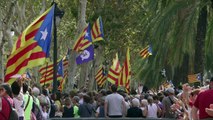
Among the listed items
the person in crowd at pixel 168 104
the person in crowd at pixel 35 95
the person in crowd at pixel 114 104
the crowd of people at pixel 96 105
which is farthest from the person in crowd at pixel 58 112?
the person in crowd at pixel 35 95

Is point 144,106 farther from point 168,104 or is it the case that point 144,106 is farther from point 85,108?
point 85,108

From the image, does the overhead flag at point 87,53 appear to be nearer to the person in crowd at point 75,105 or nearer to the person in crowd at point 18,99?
the person in crowd at point 75,105

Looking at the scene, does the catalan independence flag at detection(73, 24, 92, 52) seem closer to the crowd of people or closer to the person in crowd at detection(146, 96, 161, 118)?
the crowd of people

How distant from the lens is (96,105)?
23844 millimetres

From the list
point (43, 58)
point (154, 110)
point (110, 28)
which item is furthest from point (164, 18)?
point (110, 28)

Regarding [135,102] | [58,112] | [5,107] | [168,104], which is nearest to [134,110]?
[135,102]

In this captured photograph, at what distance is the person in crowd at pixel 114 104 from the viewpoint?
20.8m

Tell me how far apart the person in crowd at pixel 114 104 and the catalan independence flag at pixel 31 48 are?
2.96 m

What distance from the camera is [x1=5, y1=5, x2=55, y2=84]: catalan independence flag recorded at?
1505 cm

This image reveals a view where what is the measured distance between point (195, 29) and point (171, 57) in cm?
303

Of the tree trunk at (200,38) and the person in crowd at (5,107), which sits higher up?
the tree trunk at (200,38)

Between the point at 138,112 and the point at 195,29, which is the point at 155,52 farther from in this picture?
the point at 138,112

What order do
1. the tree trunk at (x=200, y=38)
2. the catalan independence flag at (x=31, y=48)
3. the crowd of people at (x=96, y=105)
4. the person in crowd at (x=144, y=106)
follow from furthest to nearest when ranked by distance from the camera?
the tree trunk at (x=200, y=38), the person in crowd at (x=144, y=106), the catalan independence flag at (x=31, y=48), the crowd of people at (x=96, y=105)

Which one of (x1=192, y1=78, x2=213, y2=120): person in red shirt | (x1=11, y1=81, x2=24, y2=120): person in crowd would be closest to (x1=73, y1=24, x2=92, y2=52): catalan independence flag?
(x1=11, y1=81, x2=24, y2=120): person in crowd
